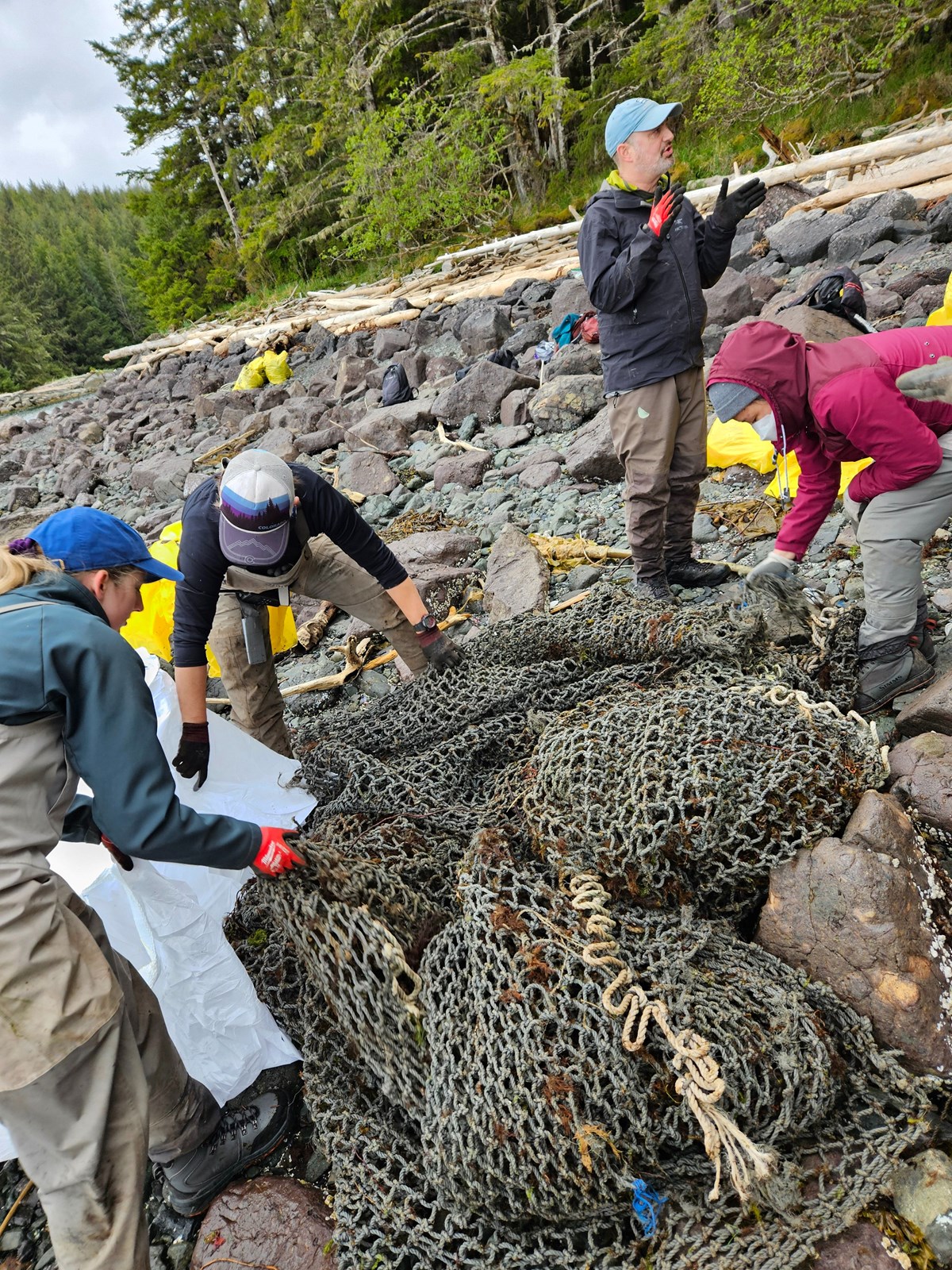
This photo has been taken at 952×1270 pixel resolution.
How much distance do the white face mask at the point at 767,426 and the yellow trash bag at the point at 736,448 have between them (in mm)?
2354

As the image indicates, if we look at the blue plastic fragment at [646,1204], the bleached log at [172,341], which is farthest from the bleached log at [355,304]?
the blue plastic fragment at [646,1204]

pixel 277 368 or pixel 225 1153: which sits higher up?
pixel 277 368

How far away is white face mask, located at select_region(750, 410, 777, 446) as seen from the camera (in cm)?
265

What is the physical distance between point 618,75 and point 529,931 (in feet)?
73.3

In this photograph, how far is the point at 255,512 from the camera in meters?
2.55

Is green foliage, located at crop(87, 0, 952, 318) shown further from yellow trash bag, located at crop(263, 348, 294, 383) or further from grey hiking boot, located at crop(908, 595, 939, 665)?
grey hiking boot, located at crop(908, 595, 939, 665)

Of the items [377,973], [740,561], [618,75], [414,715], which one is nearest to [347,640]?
[414,715]

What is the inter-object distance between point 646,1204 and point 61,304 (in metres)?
68.3

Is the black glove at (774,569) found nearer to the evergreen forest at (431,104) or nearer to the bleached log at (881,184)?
the bleached log at (881,184)

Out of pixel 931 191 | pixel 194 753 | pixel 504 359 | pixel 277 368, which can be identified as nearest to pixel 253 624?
pixel 194 753

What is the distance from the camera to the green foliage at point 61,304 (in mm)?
48031

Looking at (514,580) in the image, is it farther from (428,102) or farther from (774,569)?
(428,102)

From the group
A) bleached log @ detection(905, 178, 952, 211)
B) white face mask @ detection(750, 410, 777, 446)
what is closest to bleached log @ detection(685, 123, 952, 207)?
bleached log @ detection(905, 178, 952, 211)

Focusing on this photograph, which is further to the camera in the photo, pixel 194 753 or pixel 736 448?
pixel 736 448
